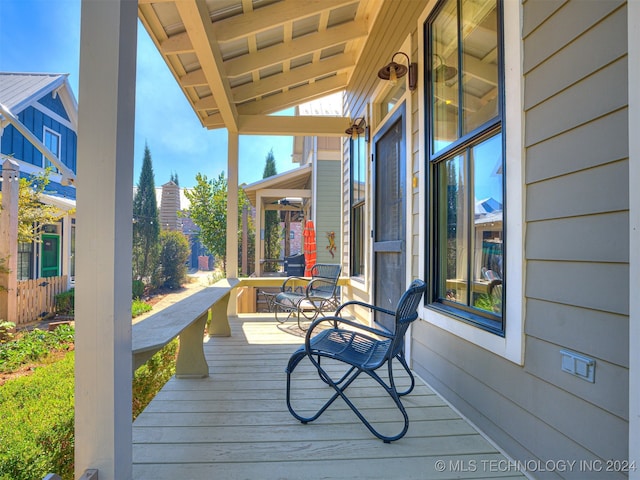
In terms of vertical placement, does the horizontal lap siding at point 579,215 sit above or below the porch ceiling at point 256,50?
below

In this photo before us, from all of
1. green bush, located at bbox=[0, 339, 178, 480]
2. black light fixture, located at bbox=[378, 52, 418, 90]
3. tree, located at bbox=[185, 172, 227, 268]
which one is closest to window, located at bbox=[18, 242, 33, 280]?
tree, located at bbox=[185, 172, 227, 268]

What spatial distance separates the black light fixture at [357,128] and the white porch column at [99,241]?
322 cm

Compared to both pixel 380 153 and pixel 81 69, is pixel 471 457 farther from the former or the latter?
pixel 380 153

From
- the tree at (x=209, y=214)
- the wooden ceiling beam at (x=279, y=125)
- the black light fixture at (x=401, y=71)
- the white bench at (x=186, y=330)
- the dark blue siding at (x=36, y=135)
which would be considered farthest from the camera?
the tree at (x=209, y=214)

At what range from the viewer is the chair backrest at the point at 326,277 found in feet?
14.4

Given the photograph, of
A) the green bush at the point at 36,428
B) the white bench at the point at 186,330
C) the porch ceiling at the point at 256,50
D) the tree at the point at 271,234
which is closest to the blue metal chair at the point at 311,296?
the white bench at the point at 186,330

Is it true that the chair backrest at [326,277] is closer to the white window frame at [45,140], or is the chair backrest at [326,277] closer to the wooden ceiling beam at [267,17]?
A: the wooden ceiling beam at [267,17]

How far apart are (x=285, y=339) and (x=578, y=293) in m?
2.87

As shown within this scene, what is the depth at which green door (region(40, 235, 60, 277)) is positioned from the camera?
7.78 metres

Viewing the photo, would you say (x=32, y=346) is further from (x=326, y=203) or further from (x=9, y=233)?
(x=326, y=203)

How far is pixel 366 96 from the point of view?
3.99 metres

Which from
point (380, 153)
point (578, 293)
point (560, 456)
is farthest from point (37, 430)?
point (380, 153)

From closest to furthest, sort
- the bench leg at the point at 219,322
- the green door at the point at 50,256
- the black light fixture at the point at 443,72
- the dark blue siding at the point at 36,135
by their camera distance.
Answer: the black light fixture at the point at 443,72
the bench leg at the point at 219,322
the dark blue siding at the point at 36,135
the green door at the point at 50,256
